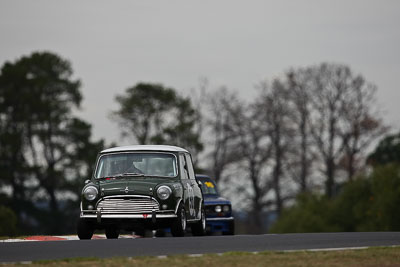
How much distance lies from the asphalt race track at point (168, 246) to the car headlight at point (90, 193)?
2.43m

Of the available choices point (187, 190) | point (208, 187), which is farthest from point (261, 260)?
point (208, 187)

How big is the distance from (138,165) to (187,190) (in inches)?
43.4

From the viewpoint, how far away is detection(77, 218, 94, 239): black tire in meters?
19.1

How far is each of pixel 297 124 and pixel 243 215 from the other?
7553 millimetres

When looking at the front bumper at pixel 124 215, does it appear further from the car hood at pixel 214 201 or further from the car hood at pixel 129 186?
the car hood at pixel 214 201

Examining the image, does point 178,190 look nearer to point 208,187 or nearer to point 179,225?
point 179,225

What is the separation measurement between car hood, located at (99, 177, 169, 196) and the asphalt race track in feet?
6.08

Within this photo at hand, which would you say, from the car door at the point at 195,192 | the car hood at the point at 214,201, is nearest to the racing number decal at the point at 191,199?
the car door at the point at 195,192

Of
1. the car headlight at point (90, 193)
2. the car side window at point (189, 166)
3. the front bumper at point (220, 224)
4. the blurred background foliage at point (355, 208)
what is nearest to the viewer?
the car headlight at point (90, 193)

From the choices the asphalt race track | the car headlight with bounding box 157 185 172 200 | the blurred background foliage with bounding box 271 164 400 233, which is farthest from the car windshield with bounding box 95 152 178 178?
the blurred background foliage with bounding box 271 164 400 233

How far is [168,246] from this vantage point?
15.3 meters

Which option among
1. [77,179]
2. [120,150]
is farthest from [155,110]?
[120,150]

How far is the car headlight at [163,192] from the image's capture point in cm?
1880

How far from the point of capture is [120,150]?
2019 cm
